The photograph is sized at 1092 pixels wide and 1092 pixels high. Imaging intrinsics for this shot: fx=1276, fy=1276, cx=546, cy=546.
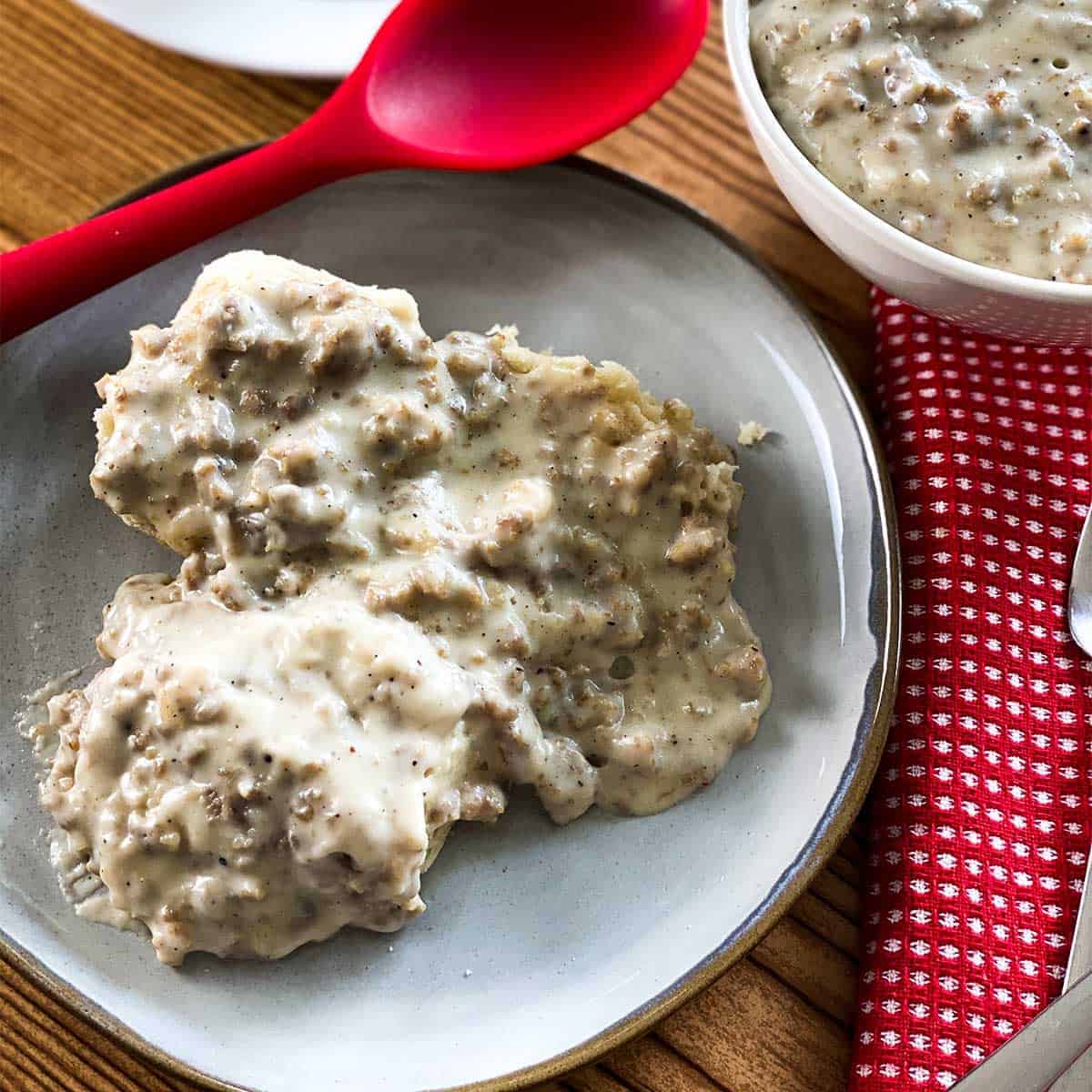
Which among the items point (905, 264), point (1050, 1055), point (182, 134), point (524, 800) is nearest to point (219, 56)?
point (182, 134)

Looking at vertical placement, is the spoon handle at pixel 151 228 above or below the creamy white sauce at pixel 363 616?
above

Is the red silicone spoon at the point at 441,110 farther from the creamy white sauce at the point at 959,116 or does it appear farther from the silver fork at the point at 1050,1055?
the silver fork at the point at 1050,1055

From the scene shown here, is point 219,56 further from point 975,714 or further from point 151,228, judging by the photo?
point 975,714

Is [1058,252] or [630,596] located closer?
[1058,252]

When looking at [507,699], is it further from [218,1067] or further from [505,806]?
[218,1067]

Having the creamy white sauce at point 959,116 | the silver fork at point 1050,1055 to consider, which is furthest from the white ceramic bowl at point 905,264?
the silver fork at point 1050,1055

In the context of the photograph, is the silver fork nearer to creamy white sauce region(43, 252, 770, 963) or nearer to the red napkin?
the red napkin

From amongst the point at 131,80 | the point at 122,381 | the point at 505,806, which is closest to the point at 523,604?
the point at 505,806
